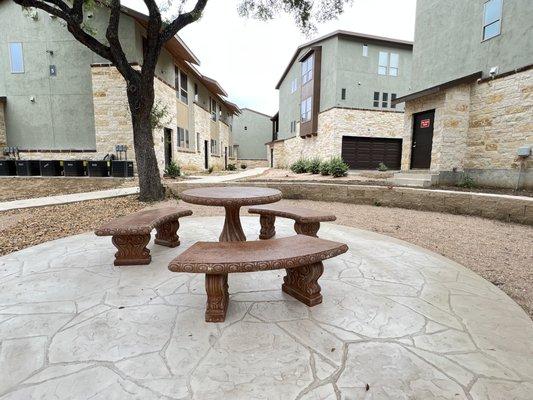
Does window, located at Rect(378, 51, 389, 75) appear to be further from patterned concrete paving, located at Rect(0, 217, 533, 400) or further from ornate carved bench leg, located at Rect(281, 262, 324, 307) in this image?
ornate carved bench leg, located at Rect(281, 262, 324, 307)

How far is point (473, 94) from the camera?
968 centimetres

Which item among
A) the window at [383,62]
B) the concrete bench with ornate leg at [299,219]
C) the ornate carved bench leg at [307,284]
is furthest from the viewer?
the window at [383,62]

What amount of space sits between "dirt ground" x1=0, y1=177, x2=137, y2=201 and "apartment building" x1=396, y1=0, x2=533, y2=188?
11724mm

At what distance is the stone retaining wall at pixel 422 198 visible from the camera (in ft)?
18.6

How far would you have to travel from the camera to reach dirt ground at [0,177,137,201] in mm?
9031

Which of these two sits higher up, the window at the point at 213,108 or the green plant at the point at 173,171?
the window at the point at 213,108

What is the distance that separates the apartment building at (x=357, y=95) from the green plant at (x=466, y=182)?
8.74 m

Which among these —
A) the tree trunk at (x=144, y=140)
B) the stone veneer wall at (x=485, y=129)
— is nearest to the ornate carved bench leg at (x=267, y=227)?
the tree trunk at (x=144, y=140)

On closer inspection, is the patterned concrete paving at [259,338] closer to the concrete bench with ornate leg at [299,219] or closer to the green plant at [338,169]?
the concrete bench with ornate leg at [299,219]

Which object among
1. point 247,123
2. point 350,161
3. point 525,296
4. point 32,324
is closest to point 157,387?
point 32,324

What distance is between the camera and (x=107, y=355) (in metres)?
1.83

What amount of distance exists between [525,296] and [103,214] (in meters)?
7.30

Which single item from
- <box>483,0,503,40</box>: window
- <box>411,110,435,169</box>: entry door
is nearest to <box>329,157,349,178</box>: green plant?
<box>411,110,435,169</box>: entry door

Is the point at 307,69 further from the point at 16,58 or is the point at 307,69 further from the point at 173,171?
the point at 16,58
